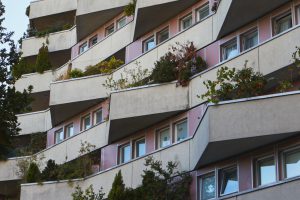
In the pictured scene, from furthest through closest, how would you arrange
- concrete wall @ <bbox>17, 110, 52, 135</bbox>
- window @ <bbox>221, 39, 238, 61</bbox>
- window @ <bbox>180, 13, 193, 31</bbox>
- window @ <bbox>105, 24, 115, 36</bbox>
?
concrete wall @ <bbox>17, 110, 52, 135</bbox> < window @ <bbox>105, 24, 115, 36</bbox> < window @ <bbox>180, 13, 193, 31</bbox> < window @ <bbox>221, 39, 238, 61</bbox>

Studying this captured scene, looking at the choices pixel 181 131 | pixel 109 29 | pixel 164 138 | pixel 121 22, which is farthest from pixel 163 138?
pixel 109 29

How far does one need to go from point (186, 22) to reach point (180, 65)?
3259mm

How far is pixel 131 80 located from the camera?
1177 inches

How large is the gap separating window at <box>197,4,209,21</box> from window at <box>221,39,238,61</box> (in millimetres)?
2456

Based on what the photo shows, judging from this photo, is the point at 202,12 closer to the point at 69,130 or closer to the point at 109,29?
the point at 109,29

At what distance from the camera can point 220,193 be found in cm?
2362

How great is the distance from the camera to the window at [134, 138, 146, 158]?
1118 inches

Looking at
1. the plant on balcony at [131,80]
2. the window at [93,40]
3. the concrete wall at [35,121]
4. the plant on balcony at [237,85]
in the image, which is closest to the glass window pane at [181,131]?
the plant on balcony at [131,80]

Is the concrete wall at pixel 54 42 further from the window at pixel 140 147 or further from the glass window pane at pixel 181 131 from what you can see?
the glass window pane at pixel 181 131

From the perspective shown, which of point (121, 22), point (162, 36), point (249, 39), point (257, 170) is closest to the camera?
point (257, 170)

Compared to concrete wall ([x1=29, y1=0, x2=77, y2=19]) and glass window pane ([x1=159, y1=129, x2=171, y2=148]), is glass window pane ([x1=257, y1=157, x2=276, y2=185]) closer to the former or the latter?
glass window pane ([x1=159, y1=129, x2=171, y2=148])

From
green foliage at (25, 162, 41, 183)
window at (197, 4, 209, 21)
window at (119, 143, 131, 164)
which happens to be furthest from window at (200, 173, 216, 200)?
green foliage at (25, 162, 41, 183)

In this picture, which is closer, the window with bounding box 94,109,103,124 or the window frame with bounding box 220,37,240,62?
the window frame with bounding box 220,37,240,62

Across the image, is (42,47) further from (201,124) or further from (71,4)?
(201,124)
